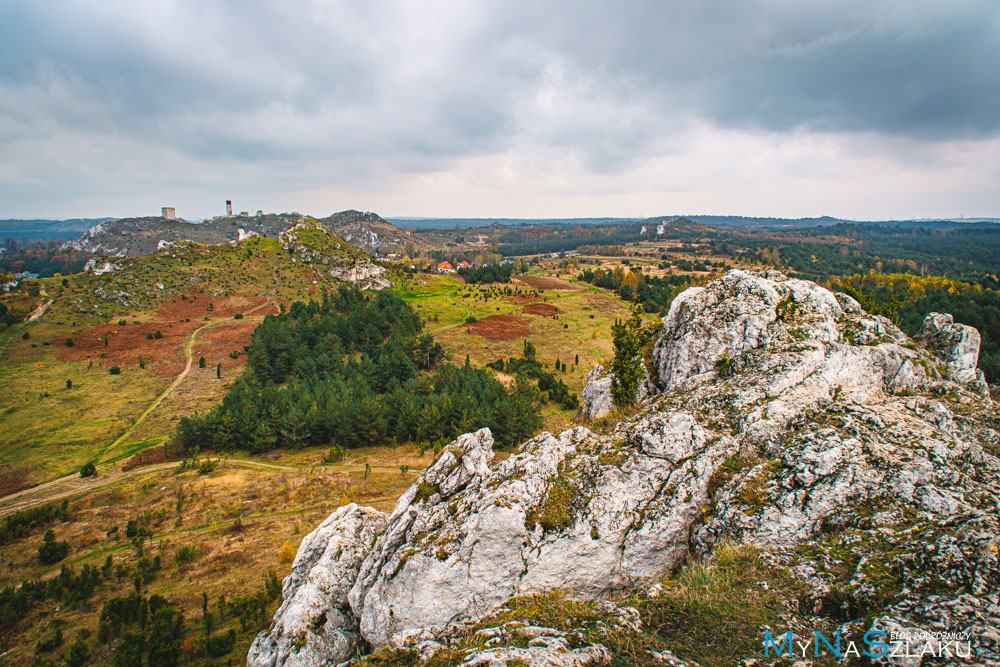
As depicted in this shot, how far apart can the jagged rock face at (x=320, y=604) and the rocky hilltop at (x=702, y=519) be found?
6 cm

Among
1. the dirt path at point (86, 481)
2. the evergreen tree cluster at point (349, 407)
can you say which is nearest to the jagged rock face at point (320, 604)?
the dirt path at point (86, 481)

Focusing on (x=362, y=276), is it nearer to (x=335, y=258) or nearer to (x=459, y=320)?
(x=335, y=258)

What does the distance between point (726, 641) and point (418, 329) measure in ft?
305

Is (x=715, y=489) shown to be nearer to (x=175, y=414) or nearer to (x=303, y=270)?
(x=175, y=414)

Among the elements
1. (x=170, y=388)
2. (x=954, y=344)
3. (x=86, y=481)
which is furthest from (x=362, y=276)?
(x=954, y=344)

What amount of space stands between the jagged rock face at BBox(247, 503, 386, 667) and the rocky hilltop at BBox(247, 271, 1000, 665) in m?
0.06

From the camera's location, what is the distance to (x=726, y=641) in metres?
8.55

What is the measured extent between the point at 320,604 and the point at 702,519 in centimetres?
1337

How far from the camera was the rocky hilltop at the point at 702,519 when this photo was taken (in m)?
9.05

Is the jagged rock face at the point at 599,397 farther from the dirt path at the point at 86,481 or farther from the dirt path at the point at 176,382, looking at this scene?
the dirt path at the point at 176,382

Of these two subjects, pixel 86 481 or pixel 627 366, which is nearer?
pixel 627 366

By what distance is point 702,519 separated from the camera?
12836 millimetres

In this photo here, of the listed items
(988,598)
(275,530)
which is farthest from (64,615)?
(988,598)

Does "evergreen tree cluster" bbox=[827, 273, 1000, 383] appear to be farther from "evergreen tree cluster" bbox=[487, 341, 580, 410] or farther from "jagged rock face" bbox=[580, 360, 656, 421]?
"jagged rock face" bbox=[580, 360, 656, 421]
